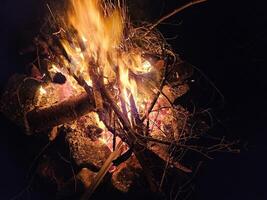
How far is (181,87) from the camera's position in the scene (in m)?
3.45

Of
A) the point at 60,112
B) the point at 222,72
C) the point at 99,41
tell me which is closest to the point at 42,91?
the point at 60,112

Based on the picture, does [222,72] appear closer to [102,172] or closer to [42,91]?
[102,172]

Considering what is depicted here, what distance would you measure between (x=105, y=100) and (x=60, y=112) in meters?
0.39

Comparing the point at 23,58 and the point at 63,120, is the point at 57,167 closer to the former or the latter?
the point at 63,120

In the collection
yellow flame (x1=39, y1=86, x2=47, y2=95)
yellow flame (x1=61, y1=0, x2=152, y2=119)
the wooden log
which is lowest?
the wooden log

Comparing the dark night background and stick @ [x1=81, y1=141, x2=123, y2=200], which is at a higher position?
the dark night background

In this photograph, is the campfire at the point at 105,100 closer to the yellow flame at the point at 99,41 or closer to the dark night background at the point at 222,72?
the yellow flame at the point at 99,41

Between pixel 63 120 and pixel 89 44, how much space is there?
2.27 ft

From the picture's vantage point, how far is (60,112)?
120 inches

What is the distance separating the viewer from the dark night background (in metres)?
3.09

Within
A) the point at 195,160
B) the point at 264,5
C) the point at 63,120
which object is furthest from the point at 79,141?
the point at 264,5

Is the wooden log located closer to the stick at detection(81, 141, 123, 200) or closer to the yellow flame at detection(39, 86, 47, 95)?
the yellow flame at detection(39, 86, 47, 95)

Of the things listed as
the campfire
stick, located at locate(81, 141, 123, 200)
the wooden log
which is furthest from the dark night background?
stick, located at locate(81, 141, 123, 200)

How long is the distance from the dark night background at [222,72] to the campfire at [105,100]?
191 millimetres
